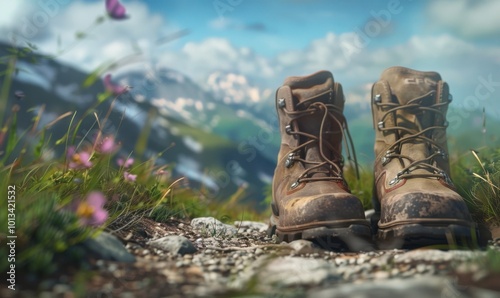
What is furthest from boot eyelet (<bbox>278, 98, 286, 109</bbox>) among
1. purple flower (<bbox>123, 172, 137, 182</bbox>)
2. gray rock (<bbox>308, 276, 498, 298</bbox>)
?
gray rock (<bbox>308, 276, 498, 298</bbox>)

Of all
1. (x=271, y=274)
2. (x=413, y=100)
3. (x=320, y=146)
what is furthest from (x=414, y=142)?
(x=271, y=274)

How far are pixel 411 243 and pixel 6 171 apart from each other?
102 inches

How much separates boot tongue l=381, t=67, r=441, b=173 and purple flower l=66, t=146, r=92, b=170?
92.4 inches

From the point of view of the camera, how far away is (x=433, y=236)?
3580 mm

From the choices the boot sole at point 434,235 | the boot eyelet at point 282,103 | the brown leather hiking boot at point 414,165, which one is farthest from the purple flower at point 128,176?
the boot sole at point 434,235

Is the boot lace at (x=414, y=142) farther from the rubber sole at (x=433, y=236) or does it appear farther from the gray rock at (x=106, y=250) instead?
the gray rock at (x=106, y=250)

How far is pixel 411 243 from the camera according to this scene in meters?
3.63

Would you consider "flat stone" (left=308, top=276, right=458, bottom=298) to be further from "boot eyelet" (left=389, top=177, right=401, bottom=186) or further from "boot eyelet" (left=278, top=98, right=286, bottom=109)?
"boot eyelet" (left=278, top=98, right=286, bottom=109)

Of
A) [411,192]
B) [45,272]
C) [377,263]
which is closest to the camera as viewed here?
[45,272]

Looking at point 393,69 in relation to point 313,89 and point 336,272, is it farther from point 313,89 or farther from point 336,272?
point 336,272

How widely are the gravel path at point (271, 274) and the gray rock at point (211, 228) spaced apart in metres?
0.72

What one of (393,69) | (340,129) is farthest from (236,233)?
(393,69)

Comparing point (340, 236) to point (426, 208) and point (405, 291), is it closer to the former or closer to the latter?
point (426, 208)

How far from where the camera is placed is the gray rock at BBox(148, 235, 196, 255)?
343cm
